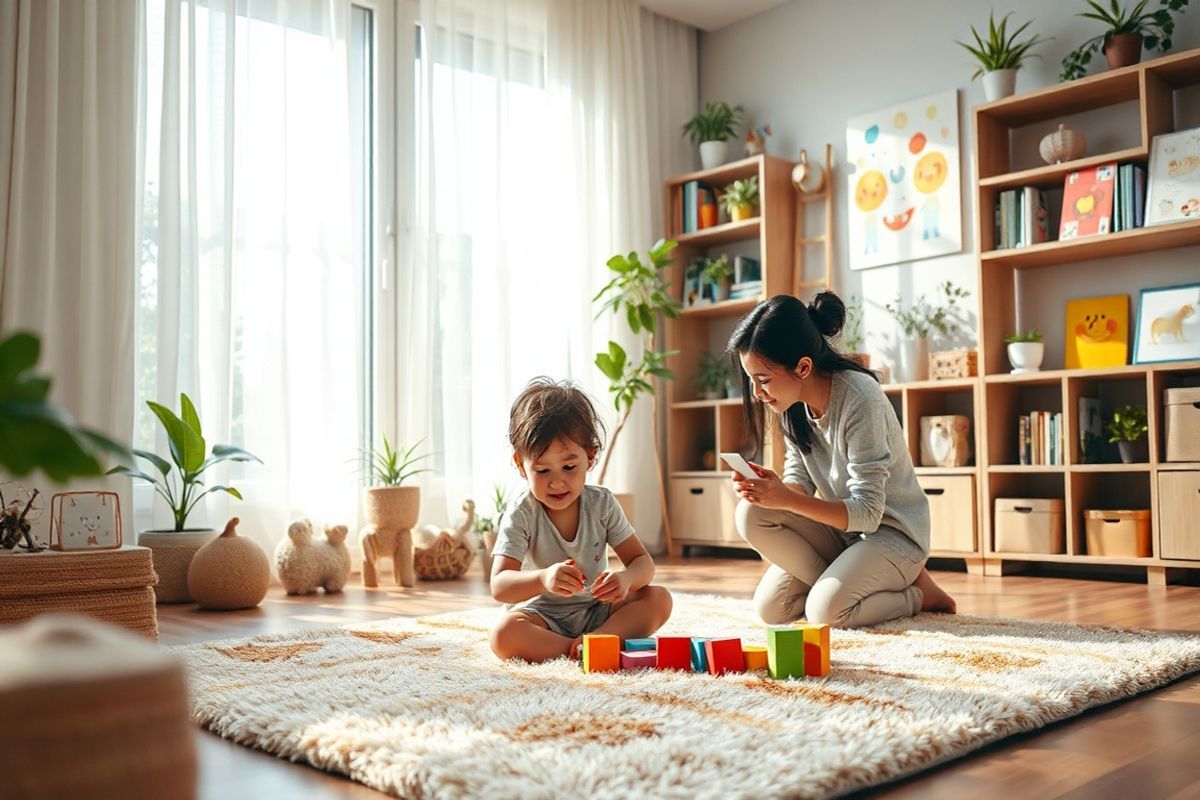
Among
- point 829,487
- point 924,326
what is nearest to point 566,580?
point 829,487

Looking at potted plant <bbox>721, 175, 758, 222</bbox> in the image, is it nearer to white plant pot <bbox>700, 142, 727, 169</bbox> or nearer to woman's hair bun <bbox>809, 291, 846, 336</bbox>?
white plant pot <bbox>700, 142, 727, 169</bbox>

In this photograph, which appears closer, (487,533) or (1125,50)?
(1125,50)

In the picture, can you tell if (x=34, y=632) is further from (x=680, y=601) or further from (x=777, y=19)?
(x=777, y=19)

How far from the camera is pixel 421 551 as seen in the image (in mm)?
3822

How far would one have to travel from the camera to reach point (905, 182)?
4.46 metres

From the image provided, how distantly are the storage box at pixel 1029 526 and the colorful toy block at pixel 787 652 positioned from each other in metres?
2.26

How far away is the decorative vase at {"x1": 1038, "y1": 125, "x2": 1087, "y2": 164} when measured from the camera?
3.80m

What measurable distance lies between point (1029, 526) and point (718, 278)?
1860 millimetres

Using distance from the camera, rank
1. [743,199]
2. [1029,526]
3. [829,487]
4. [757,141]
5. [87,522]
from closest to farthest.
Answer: [87,522]
[829,487]
[1029,526]
[743,199]
[757,141]

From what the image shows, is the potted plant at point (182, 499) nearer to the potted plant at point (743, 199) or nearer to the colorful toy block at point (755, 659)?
the colorful toy block at point (755, 659)

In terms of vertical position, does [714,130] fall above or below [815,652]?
above

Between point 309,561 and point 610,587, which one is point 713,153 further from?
point 610,587

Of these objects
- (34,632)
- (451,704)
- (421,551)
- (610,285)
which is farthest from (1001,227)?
(34,632)

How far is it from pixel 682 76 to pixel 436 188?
1.68 meters
